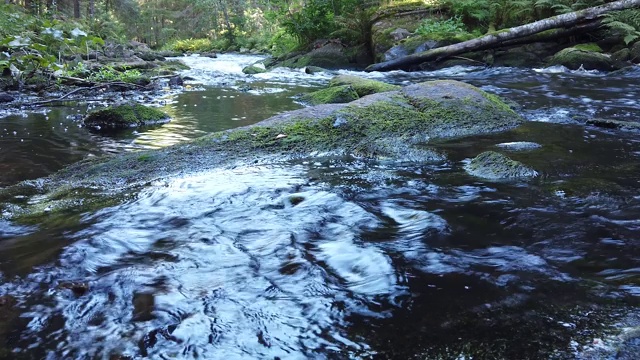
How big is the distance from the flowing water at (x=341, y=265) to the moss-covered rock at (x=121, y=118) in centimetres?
261

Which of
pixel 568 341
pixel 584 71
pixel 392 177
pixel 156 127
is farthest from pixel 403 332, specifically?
pixel 584 71

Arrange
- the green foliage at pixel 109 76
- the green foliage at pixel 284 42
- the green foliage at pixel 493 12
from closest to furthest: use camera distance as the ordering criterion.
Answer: the green foliage at pixel 109 76, the green foliage at pixel 493 12, the green foliage at pixel 284 42

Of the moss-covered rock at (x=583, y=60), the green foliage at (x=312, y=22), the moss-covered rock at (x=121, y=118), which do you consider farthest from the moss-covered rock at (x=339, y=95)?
the green foliage at (x=312, y=22)

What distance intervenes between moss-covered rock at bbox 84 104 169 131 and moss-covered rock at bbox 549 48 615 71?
11.5 meters

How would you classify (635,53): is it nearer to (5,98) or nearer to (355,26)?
(355,26)

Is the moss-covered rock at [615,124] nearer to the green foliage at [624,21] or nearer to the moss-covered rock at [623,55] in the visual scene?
the moss-covered rock at [623,55]

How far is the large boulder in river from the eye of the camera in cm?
407

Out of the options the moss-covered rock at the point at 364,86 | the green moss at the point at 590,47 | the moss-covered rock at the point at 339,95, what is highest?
the green moss at the point at 590,47

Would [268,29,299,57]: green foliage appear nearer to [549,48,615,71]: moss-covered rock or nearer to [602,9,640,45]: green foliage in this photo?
[549,48,615,71]: moss-covered rock

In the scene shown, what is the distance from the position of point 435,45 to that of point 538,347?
14733mm

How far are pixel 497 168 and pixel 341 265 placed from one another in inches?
90.5

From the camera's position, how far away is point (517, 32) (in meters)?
13.7

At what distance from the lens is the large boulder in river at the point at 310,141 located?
407 centimetres

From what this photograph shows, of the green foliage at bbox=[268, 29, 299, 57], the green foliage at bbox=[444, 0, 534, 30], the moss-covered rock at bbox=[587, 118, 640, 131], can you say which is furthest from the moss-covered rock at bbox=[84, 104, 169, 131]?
the green foliage at bbox=[268, 29, 299, 57]
